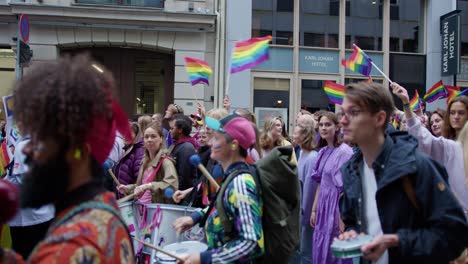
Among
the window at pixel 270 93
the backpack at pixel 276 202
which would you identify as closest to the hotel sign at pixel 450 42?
the window at pixel 270 93

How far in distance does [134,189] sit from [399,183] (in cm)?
379

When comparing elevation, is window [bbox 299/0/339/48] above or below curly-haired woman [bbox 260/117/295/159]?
above

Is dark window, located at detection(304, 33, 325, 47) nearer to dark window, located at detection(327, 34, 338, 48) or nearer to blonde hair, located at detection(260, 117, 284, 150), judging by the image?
dark window, located at detection(327, 34, 338, 48)

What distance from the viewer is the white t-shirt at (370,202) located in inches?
108

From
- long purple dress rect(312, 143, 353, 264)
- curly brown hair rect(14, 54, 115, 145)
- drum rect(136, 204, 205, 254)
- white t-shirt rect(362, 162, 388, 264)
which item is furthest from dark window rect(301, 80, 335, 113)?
curly brown hair rect(14, 54, 115, 145)

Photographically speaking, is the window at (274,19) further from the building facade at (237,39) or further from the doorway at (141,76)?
the doorway at (141,76)

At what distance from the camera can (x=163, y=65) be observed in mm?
15641

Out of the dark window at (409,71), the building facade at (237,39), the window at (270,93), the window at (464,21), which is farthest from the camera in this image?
the window at (464,21)

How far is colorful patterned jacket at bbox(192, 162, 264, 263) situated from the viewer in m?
2.69

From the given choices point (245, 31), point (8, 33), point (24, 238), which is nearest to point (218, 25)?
point (245, 31)

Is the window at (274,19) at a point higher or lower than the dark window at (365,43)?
higher

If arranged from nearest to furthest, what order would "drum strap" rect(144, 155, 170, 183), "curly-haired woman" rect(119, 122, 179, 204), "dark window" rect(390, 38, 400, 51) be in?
"curly-haired woman" rect(119, 122, 179, 204), "drum strap" rect(144, 155, 170, 183), "dark window" rect(390, 38, 400, 51)

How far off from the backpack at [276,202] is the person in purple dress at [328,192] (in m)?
2.07

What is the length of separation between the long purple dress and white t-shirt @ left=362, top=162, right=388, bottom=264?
94.7 inches
